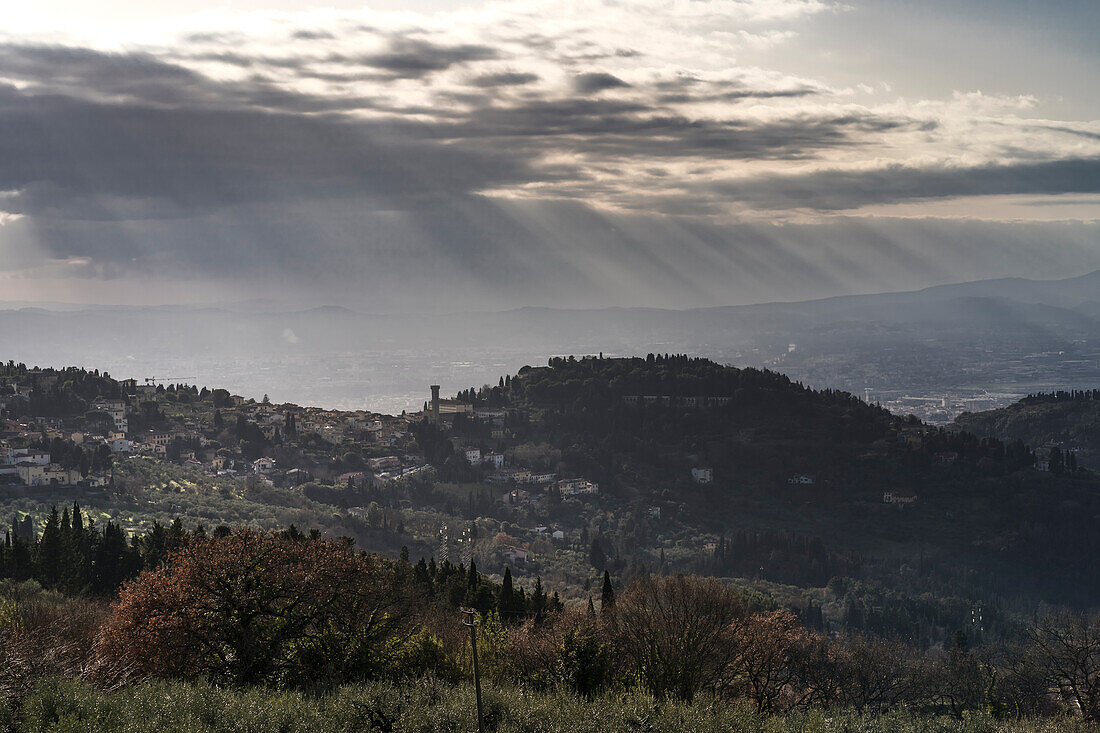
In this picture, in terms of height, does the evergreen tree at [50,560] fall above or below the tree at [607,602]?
above

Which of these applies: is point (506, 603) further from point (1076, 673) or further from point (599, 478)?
point (599, 478)

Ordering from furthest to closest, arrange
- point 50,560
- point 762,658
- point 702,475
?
point 702,475, point 50,560, point 762,658

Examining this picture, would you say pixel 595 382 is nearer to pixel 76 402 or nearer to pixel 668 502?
pixel 668 502

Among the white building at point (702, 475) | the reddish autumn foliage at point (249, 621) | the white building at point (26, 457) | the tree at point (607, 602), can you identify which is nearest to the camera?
the reddish autumn foliage at point (249, 621)

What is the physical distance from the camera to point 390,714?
68.8ft

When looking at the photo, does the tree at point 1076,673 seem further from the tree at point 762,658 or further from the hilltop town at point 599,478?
the hilltop town at point 599,478

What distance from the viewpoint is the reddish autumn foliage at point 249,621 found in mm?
26125

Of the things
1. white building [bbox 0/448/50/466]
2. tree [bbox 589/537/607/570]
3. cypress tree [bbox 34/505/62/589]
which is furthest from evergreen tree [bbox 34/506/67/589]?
tree [bbox 589/537/607/570]

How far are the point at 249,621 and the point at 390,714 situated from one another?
7642 mm

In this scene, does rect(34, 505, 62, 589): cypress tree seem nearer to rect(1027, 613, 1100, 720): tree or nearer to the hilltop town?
the hilltop town

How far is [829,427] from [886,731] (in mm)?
158417

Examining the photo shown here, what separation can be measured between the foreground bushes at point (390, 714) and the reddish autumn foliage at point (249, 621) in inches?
124

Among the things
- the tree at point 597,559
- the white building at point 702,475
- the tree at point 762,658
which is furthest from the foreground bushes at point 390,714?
the white building at point 702,475

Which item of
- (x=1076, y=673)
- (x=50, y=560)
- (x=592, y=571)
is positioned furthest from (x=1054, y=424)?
(x=50, y=560)
